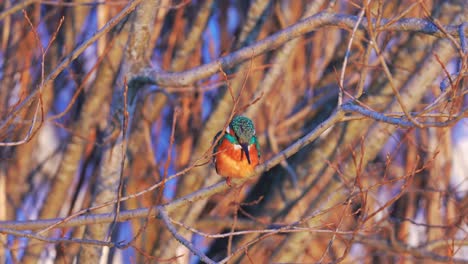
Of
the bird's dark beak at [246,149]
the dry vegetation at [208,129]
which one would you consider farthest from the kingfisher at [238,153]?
the dry vegetation at [208,129]

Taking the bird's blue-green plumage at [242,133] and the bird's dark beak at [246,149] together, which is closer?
the bird's dark beak at [246,149]

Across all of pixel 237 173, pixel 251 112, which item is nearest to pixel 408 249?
pixel 251 112

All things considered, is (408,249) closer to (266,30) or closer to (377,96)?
(377,96)

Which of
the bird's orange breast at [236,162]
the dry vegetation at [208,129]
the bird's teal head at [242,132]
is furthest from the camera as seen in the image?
the dry vegetation at [208,129]

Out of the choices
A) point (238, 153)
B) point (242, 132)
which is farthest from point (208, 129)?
point (238, 153)

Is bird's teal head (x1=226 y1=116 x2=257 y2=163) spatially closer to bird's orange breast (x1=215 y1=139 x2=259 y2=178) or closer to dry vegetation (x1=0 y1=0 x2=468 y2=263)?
bird's orange breast (x1=215 y1=139 x2=259 y2=178)

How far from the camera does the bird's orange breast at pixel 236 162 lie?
168 inches

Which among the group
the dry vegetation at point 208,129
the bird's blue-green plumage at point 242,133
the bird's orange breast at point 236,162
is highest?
the dry vegetation at point 208,129

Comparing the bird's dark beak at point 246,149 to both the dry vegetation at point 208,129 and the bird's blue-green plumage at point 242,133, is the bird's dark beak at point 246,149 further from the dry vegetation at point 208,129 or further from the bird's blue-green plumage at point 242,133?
the dry vegetation at point 208,129

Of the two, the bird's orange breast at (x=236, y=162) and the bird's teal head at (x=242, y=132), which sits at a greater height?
the bird's teal head at (x=242, y=132)

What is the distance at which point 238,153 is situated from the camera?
4.43 m

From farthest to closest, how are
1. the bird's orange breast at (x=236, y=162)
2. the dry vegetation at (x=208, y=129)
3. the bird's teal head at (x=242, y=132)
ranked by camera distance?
the dry vegetation at (x=208, y=129) < the bird's teal head at (x=242, y=132) < the bird's orange breast at (x=236, y=162)

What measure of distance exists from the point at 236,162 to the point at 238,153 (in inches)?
4.3

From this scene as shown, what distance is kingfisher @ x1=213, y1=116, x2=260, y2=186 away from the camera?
169 inches
